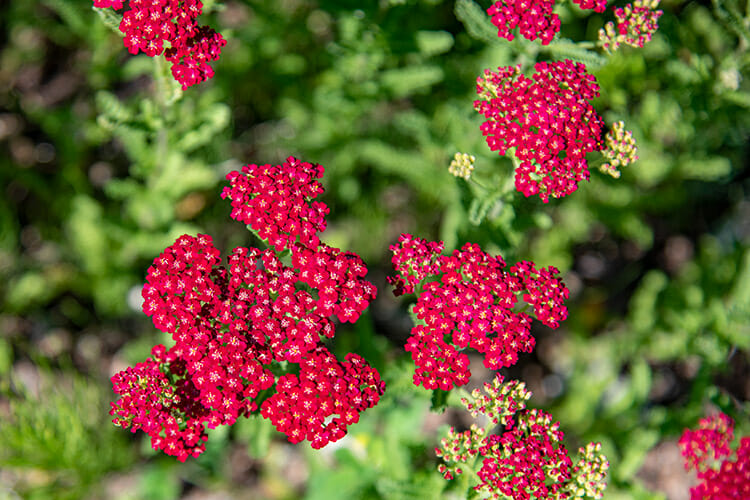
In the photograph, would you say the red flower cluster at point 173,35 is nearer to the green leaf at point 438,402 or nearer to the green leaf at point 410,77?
the green leaf at point 410,77

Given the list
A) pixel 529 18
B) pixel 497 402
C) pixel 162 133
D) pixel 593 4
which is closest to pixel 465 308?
pixel 497 402

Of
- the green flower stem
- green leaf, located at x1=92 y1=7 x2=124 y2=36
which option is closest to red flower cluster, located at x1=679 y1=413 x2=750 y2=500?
the green flower stem

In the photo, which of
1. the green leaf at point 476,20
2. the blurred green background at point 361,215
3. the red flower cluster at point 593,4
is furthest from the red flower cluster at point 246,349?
the red flower cluster at point 593,4

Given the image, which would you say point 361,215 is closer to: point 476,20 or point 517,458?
point 476,20

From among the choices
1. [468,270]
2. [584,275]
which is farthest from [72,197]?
[584,275]

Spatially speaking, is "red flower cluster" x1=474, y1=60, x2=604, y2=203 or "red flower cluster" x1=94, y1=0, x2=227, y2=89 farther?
"red flower cluster" x1=474, y1=60, x2=604, y2=203

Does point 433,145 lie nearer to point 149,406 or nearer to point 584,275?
point 584,275

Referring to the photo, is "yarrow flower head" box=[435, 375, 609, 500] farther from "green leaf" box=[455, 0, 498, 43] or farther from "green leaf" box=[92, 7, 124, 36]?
"green leaf" box=[92, 7, 124, 36]
